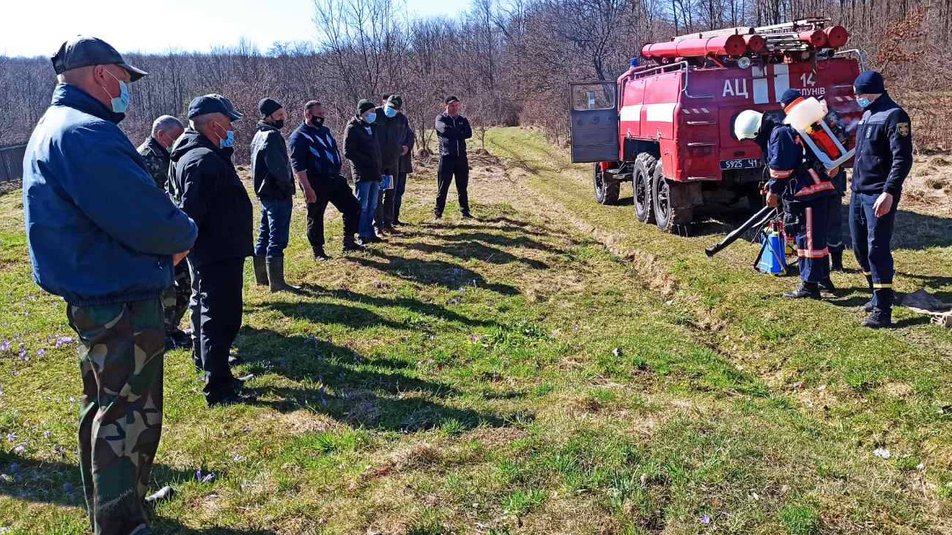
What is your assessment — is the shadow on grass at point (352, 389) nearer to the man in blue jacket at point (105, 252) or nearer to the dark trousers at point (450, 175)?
the man in blue jacket at point (105, 252)

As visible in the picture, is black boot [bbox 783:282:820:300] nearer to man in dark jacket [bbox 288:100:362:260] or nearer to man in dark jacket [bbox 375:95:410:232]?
man in dark jacket [bbox 288:100:362:260]

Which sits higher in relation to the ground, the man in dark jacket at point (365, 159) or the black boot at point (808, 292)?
the man in dark jacket at point (365, 159)

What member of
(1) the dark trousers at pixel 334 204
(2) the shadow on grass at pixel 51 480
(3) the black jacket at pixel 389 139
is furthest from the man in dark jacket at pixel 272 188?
(2) the shadow on grass at pixel 51 480

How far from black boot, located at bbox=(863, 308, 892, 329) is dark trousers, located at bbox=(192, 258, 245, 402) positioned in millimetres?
5006

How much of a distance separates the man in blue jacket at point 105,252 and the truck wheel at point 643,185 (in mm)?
8813

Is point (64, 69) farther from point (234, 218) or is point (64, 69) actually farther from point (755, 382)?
point (755, 382)

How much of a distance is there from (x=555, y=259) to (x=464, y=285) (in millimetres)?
1774

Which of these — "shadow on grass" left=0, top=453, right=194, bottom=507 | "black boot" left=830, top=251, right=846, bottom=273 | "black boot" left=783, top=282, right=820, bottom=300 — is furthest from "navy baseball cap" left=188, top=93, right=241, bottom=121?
"black boot" left=830, top=251, right=846, bottom=273

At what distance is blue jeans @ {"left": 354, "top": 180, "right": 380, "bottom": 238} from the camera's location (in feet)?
32.0

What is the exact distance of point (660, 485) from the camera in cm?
349

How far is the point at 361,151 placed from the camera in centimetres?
955

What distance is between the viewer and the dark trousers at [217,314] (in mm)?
4648

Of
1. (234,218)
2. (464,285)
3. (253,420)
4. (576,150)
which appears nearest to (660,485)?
(253,420)

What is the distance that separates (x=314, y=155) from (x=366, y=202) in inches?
A: 61.4
